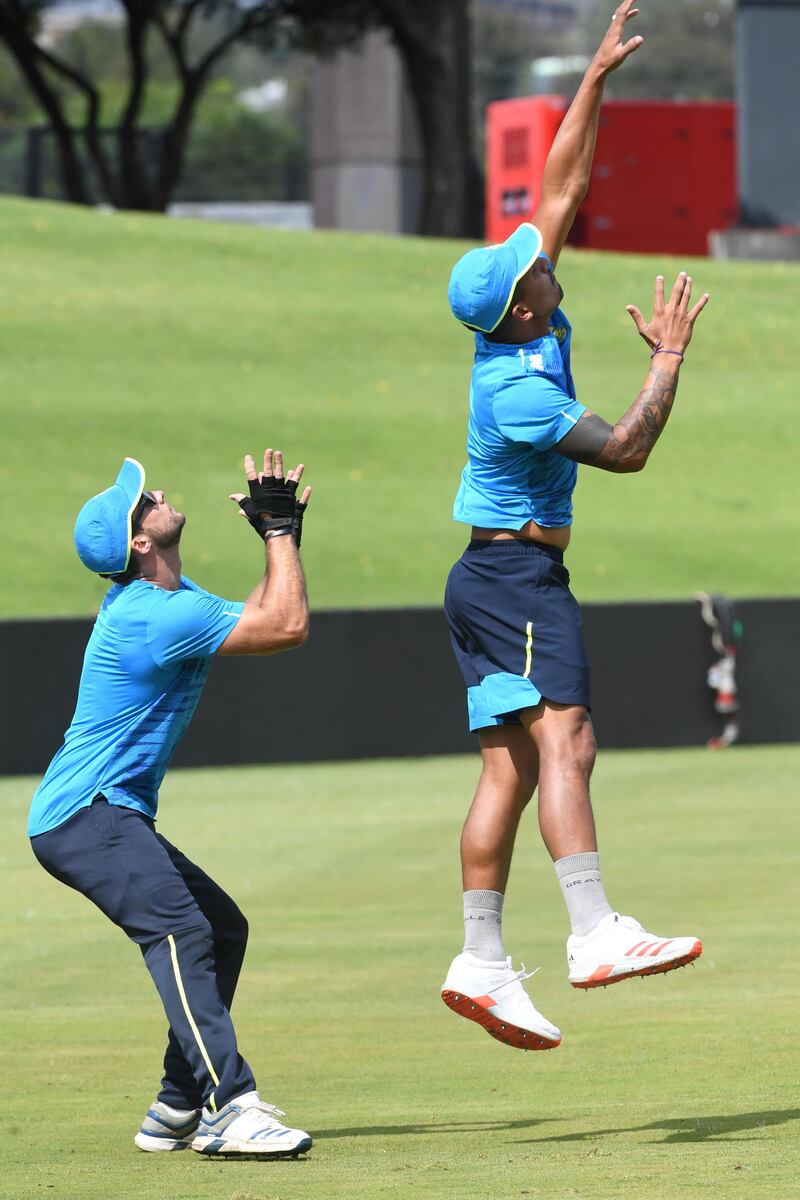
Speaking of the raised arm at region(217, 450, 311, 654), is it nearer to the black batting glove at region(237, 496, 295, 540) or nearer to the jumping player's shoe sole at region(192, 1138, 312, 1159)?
the black batting glove at region(237, 496, 295, 540)

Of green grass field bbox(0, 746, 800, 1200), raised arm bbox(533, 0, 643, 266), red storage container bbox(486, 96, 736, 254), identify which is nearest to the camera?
green grass field bbox(0, 746, 800, 1200)

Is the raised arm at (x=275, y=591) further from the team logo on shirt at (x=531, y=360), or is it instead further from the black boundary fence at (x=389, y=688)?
the black boundary fence at (x=389, y=688)

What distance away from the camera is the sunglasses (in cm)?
609

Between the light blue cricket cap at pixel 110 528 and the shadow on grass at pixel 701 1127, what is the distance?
6.23 feet

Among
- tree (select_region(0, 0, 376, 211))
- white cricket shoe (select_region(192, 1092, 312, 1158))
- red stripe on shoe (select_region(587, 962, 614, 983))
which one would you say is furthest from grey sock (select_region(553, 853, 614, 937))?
tree (select_region(0, 0, 376, 211))

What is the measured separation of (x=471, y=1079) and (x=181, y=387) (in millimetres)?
23777

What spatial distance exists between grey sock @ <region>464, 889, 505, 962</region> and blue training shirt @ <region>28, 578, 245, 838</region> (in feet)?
3.17

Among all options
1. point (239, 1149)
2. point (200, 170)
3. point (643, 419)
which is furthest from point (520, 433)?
point (200, 170)

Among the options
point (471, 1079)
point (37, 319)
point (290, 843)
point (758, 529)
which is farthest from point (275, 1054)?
point (37, 319)

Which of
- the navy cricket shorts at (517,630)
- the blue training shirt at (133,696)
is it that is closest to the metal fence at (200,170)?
the navy cricket shorts at (517,630)

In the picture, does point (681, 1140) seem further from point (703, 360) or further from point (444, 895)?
point (703, 360)

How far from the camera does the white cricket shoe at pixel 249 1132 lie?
5.71m

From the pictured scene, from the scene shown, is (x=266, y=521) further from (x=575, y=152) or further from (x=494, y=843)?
(x=575, y=152)

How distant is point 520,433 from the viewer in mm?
6152
